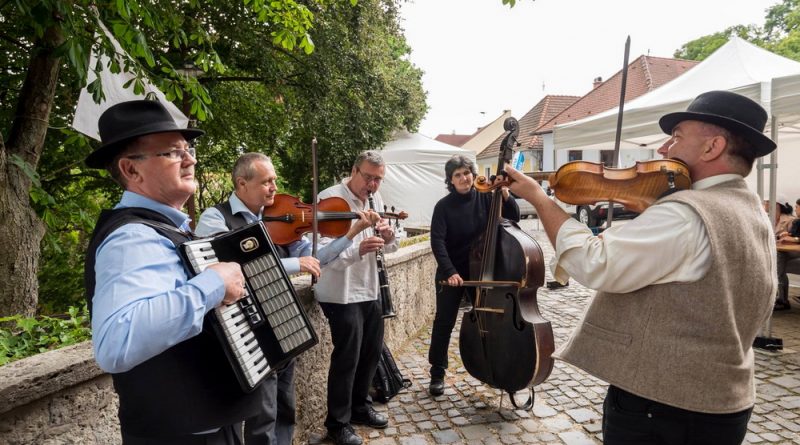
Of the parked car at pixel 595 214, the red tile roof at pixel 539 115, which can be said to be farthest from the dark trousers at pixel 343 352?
the red tile roof at pixel 539 115

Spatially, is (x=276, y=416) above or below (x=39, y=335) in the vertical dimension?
below

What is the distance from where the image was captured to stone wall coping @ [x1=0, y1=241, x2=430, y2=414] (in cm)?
160

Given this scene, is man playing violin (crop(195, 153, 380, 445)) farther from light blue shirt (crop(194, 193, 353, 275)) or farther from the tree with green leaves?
the tree with green leaves

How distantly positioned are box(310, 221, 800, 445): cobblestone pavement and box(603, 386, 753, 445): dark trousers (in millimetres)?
1732

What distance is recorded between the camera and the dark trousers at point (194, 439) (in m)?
1.50

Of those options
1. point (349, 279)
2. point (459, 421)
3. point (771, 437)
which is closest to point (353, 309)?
point (349, 279)

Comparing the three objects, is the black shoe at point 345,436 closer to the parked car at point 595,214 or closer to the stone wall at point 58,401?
the stone wall at point 58,401

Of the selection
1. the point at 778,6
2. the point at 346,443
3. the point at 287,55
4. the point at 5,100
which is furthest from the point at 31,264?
the point at 778,6

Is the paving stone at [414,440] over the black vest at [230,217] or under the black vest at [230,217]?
under

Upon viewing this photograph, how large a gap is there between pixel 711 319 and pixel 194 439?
1.71 meters

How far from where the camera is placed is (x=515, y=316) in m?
3.33

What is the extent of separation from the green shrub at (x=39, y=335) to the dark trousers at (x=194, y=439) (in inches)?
33.8

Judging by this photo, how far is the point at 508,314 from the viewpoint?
3365 millimetres

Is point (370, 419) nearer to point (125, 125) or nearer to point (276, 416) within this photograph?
point (276, 416)
